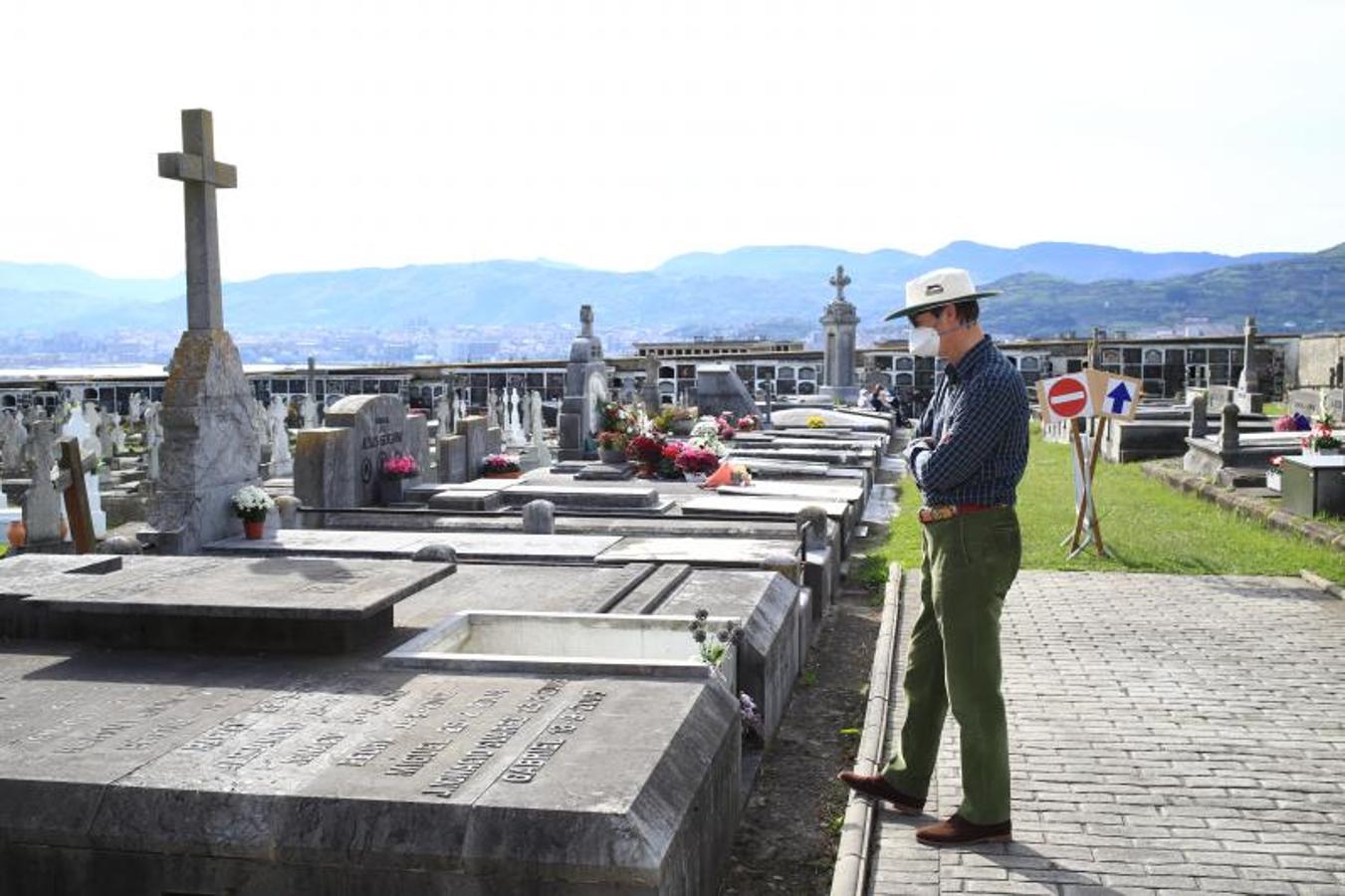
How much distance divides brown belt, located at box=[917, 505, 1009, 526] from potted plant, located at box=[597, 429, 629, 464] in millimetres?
11471

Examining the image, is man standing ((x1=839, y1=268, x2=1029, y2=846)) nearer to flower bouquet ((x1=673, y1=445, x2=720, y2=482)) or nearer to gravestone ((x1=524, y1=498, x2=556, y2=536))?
Result: gravestone ((x1=524, y1=498, x2=556, y2=536))

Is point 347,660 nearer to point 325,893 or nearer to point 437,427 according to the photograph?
point 325,893

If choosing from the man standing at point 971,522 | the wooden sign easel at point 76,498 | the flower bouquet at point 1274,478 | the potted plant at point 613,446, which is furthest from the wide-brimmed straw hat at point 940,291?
the potted plant at point 613,446

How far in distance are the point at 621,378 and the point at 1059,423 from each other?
15.2 meters

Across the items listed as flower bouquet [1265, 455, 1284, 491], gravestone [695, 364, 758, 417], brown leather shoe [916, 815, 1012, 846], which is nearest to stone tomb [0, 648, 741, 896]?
brown leather shoe [916, 815, 1012, 846]

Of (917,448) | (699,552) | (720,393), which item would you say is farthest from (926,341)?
(720,393)

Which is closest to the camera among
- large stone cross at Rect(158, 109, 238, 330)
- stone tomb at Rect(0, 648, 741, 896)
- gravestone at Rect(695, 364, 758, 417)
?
stone tomb at Rect(0, 648, 741, 896)

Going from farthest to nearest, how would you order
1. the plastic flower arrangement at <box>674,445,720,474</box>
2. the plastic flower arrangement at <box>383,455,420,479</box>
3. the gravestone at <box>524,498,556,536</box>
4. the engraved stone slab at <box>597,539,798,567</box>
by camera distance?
the plastic flower arrangement at <box>674,445,720,474</box> → the plastic flower arrangement at <box>383,455,420,479</box> → the gravestone at <box>524,498,556,536</box> → the engraved stone slab at <box>597,539,798,567</box>

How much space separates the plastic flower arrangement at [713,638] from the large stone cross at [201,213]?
5.37m

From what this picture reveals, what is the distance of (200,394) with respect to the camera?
9.16m

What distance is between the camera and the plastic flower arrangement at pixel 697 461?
14.5 m

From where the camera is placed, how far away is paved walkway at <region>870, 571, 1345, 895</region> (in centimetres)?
432

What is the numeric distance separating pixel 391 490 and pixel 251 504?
11.2ft

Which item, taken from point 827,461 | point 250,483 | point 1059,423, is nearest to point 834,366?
point 1059,423
